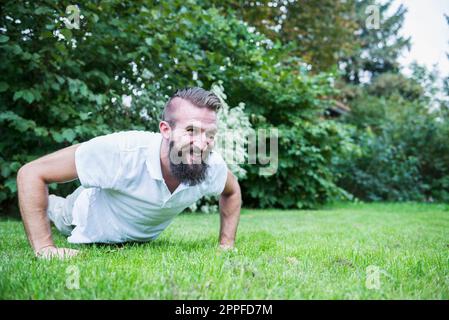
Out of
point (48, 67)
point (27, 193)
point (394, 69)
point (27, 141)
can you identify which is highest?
point (394, 69)

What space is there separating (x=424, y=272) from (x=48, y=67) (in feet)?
16.7

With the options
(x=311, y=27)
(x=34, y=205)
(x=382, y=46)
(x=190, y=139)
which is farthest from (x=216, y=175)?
(x=382, y=46)

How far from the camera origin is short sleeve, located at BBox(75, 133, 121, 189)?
277 cm

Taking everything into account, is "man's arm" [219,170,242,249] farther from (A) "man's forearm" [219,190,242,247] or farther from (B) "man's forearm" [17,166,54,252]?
(B) "man's forearm" [17,166,54,252]

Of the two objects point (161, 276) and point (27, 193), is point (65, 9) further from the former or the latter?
point (161, 276)

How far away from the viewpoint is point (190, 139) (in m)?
2.77

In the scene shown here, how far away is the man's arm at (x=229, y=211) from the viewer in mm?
3430

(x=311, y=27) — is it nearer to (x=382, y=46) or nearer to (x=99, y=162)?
(x=99, y=162)

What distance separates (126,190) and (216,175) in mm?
691

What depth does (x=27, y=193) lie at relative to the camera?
8.80ft

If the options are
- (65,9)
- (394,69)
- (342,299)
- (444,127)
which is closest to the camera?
(342,299)

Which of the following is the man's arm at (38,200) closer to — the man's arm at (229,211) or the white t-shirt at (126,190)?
the white t-shirt at (126,190)

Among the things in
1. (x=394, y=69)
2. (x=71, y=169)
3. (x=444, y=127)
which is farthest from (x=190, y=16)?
(x=394, y=69)

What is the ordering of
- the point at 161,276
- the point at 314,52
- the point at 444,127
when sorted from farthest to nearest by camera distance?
the point at 314,52
the point at 444,127
the point at 161,276
